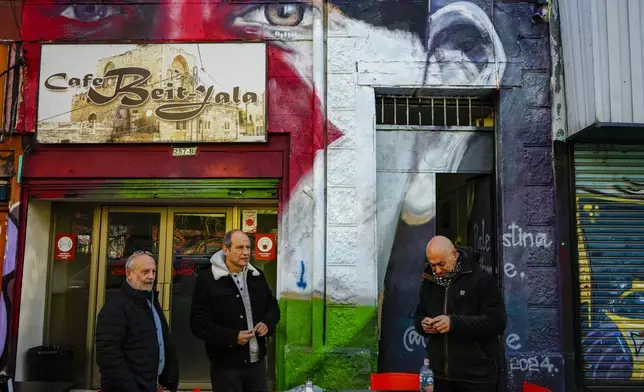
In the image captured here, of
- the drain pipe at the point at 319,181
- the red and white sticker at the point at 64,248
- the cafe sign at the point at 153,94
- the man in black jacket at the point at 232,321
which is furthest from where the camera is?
the red and white sticker at the point at 64,248

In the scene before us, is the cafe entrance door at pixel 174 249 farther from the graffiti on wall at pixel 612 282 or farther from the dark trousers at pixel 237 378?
the graffiti on wall at pixel 612 282

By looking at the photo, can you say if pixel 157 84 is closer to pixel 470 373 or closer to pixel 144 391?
pixel 144 391

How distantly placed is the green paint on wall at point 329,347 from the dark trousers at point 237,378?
1955 millimetres

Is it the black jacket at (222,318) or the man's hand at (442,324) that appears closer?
the man's hand at (442,324)

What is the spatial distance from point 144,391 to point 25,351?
3842mm

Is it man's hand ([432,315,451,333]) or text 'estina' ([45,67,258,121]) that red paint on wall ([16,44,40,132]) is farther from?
man's hand ([432,315,451,333])

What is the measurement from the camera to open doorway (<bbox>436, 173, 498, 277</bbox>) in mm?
7141

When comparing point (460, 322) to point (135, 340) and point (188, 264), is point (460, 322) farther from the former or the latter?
point (188, 264)

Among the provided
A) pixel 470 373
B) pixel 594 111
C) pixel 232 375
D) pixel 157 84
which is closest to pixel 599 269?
pixel 594 111

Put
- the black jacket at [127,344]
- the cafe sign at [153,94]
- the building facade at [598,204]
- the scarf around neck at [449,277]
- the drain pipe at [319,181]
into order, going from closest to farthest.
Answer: the black jacket at [127,344] < the scarf around neck at [449,277] < the building facade at [598,204] < the drain pipe at [319,181] < the cafe sign at [153,94]

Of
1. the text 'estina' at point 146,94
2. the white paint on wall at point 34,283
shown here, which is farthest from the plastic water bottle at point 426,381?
the white paint on wall at point 34,283

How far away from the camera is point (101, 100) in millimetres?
7027

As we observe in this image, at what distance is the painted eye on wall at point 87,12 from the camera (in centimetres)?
716

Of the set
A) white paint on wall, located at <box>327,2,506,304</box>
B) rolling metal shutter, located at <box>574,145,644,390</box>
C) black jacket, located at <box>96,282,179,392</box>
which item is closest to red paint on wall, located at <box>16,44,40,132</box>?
white paint on wall, located at <box>327,2,506,304</box>
